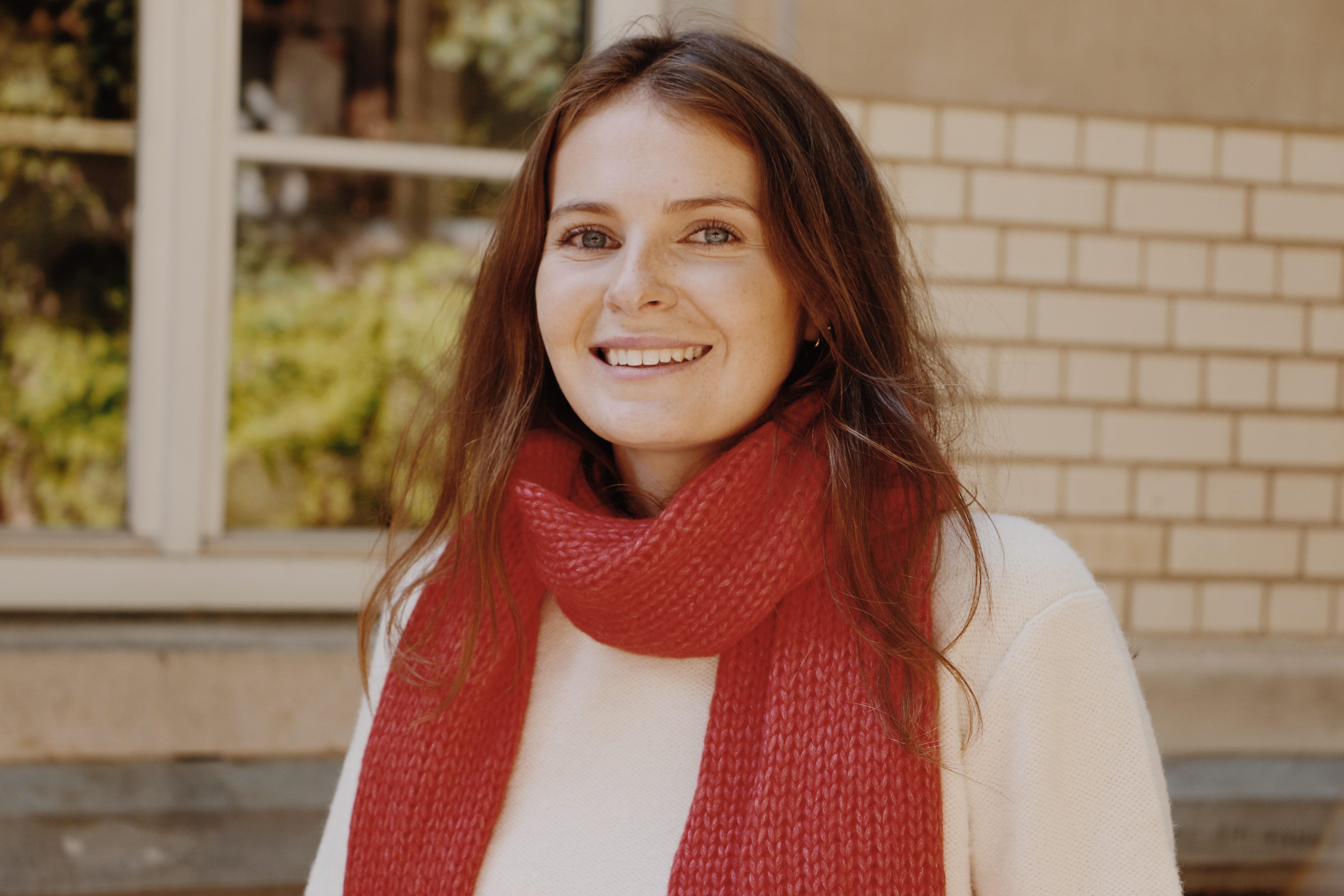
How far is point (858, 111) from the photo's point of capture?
2902 mm

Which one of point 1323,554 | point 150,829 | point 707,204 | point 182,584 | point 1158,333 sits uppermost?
point 707,204

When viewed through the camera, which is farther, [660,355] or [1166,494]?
[1166,494]

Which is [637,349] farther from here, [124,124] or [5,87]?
[5,87]

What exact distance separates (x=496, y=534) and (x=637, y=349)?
1.17 feet

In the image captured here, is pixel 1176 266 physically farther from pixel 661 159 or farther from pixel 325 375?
pixel 325 375

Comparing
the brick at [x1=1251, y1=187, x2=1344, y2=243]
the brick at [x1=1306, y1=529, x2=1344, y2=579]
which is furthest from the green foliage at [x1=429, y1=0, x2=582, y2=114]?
the brick at [x1=1306, y1=529, x2=1344, y2=579]

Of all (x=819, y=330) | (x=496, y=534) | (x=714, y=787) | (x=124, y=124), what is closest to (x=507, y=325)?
(x=496, y=534)

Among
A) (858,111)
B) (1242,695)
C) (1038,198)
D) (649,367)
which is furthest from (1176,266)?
(649,367)

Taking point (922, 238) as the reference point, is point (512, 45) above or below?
above

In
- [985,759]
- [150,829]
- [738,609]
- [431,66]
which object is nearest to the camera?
[985,759]

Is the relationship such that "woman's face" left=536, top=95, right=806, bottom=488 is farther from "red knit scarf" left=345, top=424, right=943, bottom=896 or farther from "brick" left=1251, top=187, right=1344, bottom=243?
"brick" left=1251, top=187, right=1344, bottom=243

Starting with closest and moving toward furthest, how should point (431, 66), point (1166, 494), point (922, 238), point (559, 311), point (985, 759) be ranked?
point (985, 759)
point (559, 311)
point (922, 238)
point (1166, 494)
point (431, 66)

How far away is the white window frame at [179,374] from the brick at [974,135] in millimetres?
783

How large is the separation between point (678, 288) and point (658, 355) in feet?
0.28
